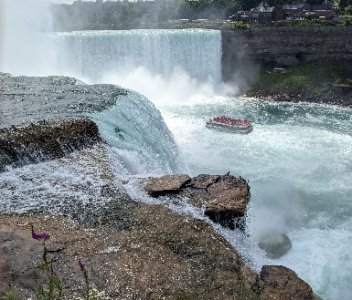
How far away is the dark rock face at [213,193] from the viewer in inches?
368

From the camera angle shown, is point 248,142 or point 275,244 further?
point 248,142

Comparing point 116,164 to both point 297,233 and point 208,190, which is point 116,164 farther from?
point 297,233

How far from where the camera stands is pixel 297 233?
53.7 feet

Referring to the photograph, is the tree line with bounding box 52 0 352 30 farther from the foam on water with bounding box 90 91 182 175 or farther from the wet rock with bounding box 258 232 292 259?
the wet rock with bounding box 258 232 292 259

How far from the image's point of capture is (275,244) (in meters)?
15.0

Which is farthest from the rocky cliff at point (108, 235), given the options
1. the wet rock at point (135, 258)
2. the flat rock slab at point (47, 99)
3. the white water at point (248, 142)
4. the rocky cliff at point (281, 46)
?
the rocky cliff at point (281, 46)

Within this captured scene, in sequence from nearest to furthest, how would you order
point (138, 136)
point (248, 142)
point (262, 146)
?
point (138, 136) < point (262, 146) < point (248, 142)

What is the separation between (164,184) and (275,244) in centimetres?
649

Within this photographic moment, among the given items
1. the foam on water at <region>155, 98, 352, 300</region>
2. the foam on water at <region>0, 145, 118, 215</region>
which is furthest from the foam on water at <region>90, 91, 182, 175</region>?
the foam on water at <region>155, 98, 352, 300</region>

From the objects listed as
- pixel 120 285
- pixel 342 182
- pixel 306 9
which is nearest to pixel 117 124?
pixel 120 285

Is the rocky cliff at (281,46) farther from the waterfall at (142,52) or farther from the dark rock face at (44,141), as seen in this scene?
the dark rock face at (44,141)

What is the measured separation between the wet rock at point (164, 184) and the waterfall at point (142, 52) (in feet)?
102

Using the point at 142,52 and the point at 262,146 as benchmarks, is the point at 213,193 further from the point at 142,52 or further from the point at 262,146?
the point at 142,52

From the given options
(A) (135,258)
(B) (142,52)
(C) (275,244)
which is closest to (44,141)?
(A) (135,258)
